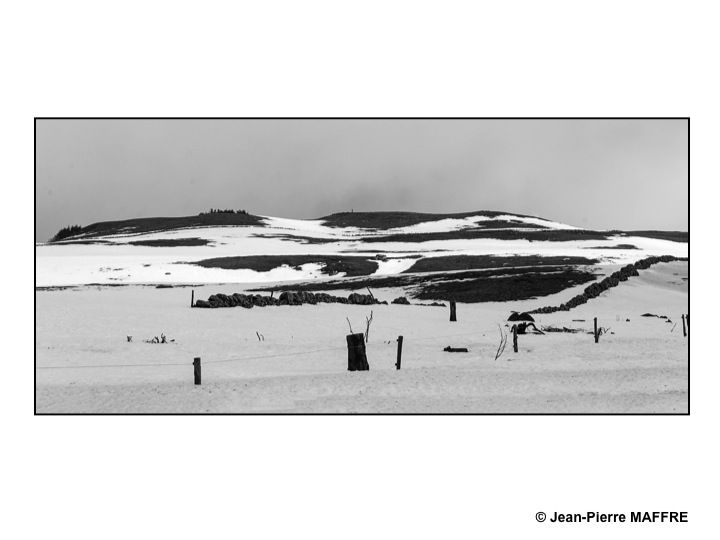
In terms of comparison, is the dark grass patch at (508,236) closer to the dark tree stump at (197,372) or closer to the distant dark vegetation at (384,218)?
the distant dark vegetation at (384,218)

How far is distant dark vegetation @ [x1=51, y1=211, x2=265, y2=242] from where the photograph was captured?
139 metres

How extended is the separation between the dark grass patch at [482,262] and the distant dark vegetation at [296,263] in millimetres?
5248

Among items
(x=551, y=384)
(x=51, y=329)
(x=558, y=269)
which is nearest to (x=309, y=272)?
(x=558, y=269)

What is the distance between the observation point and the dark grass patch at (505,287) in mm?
49406

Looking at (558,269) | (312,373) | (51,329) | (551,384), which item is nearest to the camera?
(551,384)

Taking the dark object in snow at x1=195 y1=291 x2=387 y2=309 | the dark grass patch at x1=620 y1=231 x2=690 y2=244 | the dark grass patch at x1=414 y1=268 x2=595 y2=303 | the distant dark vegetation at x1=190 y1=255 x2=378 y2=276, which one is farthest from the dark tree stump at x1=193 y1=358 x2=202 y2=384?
the dark grass patch at x1=620 y1=231 x2=690 y2=244

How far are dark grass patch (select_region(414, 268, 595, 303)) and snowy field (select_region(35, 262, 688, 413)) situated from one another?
6.41m

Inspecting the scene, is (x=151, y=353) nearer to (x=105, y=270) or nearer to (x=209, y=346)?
(x=209, y=346)

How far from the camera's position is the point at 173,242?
111 meters

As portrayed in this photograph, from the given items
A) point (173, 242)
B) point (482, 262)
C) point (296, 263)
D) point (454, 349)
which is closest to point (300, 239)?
point (173, 242)

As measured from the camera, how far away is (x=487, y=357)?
25797 mm
